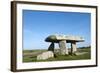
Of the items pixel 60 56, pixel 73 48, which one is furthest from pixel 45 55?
pixel 73 48

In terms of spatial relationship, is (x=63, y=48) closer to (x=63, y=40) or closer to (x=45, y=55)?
(x=63, y=40)

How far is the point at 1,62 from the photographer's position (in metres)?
1.76

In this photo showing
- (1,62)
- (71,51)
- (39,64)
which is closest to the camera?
(1,62)

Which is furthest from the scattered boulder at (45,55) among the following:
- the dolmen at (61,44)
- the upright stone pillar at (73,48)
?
the upright stone pillar at (73,48)

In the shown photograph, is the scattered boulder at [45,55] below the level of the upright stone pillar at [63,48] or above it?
below

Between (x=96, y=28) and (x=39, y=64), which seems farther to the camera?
(x=96, y=28)

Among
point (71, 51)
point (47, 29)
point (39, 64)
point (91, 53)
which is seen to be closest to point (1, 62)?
point (39, 64)

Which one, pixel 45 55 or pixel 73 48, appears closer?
pixel 45 55

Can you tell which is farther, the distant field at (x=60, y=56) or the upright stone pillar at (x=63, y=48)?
the upright stone pillar at (x=63, y=48)

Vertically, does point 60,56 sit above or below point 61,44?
below

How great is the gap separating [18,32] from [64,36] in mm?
422

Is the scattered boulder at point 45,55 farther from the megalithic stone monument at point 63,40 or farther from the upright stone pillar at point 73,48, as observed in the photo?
the upright stone pillar at point 73,48

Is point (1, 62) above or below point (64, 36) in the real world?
below

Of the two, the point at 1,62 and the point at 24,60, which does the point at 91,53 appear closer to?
the point at 24,60
